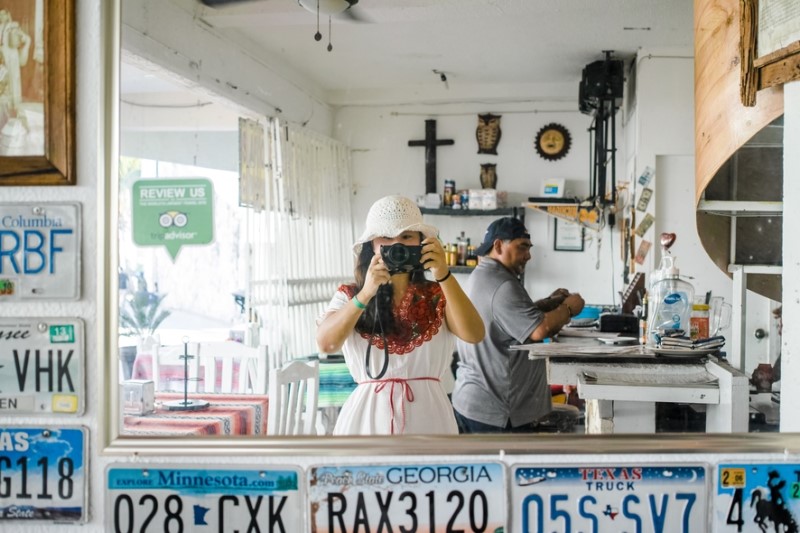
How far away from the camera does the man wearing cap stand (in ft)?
3.51

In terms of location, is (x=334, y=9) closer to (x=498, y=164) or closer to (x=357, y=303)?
(x=498, y=164)

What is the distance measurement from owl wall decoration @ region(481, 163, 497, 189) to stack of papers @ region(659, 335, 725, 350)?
42 cm

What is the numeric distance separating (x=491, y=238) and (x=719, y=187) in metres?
0.37

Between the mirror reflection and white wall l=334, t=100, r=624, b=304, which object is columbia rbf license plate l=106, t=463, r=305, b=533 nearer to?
the mirror reflection

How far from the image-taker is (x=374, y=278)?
1.06 m

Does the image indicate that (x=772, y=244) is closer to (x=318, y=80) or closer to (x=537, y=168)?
(x=537, y=168)

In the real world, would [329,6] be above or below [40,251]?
above

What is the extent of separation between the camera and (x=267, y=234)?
1.08 m

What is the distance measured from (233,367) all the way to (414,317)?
0.98 ft

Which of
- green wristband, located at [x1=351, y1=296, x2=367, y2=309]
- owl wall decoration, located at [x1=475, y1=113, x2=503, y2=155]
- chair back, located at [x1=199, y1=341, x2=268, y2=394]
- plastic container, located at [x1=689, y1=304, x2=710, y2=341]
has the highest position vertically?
owl wall decoration, located at [x1=475, y1=113, x2=503, y2=155]

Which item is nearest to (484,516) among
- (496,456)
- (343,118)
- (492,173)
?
(496,456)

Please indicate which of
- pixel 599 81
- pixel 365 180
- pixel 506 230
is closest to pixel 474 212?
pixel 506 230

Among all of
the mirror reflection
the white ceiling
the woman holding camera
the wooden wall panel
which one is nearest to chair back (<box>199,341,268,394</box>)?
the mirror reflection

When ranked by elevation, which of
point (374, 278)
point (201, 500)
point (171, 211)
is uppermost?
point (171, 211)
